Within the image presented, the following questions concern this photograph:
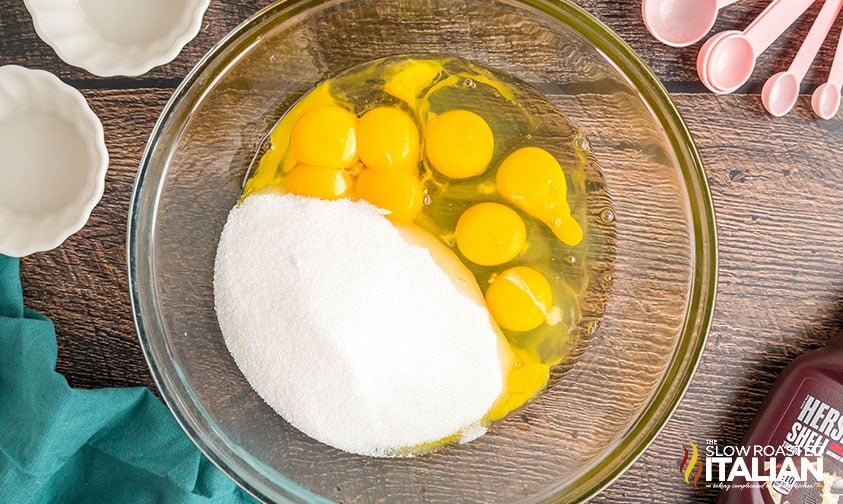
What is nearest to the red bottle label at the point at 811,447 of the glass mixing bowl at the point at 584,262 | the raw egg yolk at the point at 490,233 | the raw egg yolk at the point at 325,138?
the glass mixing bowl at the point at 584,262

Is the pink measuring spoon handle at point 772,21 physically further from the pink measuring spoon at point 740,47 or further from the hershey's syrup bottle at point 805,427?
the hershey's syrup bottle at point 805,427

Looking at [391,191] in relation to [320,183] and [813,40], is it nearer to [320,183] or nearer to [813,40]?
[320,183]

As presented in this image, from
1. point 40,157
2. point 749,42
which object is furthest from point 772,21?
point 40,157

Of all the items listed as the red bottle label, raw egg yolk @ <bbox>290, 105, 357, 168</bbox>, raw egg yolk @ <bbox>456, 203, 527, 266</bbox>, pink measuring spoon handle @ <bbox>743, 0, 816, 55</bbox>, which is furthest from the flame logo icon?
raw egg yolk @ <bbox>290, 105, 357, 168</bbox>

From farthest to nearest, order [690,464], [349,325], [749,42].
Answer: [690,464] → [749,42] → [349,325]

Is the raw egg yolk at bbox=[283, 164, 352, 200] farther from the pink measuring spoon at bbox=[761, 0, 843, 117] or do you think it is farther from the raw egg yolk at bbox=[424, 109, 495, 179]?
the pink measuring spoon at bbox=[761, 0, 843, 117]

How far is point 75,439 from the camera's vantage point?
1.47 m

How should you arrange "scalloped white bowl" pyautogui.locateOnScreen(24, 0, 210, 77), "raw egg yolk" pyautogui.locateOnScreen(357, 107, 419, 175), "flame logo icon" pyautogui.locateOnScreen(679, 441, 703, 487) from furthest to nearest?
"flame logo icon" pyautogui.locateOnScreen(679, 441, 703, 487) → "raw egg yolk" pyautogui.locateOnScreen(357, 107, 419, 175) → "scalloped white bowl" pyautogui.locateOnScreen(24, 0, 210, 77)

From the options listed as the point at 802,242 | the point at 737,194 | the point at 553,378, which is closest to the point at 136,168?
the point at 553,378

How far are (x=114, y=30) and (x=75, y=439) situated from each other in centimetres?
86

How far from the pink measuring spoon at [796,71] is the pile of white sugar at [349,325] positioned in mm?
751

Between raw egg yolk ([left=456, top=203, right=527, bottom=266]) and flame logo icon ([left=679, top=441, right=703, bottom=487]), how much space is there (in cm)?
60

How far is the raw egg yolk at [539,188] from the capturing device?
4.71 ft

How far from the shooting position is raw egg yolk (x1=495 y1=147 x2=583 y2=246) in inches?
56.5
